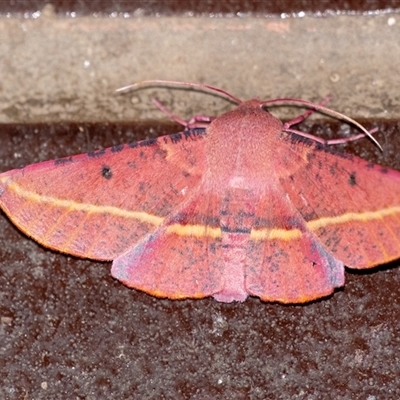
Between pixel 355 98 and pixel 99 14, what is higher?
pixel 99 14

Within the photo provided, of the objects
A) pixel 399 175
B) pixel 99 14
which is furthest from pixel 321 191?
pixel 99 14

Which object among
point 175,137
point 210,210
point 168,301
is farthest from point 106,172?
point 168,301

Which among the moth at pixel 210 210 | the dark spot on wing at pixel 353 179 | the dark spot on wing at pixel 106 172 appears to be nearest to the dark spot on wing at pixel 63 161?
the moth at pixel 210 210

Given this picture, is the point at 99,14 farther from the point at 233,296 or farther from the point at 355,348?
the point at 355,348

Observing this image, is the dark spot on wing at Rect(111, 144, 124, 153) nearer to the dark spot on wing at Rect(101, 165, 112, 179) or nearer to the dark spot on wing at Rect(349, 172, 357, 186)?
the dark spot on wing at Rect(101, 165, 112, 179)

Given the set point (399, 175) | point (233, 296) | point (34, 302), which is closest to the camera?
point (399, 175)

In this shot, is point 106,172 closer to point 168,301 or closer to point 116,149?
point 116,149

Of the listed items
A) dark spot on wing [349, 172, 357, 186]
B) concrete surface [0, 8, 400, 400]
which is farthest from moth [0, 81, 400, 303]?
concrete surface [0, 8, 400, 400]
